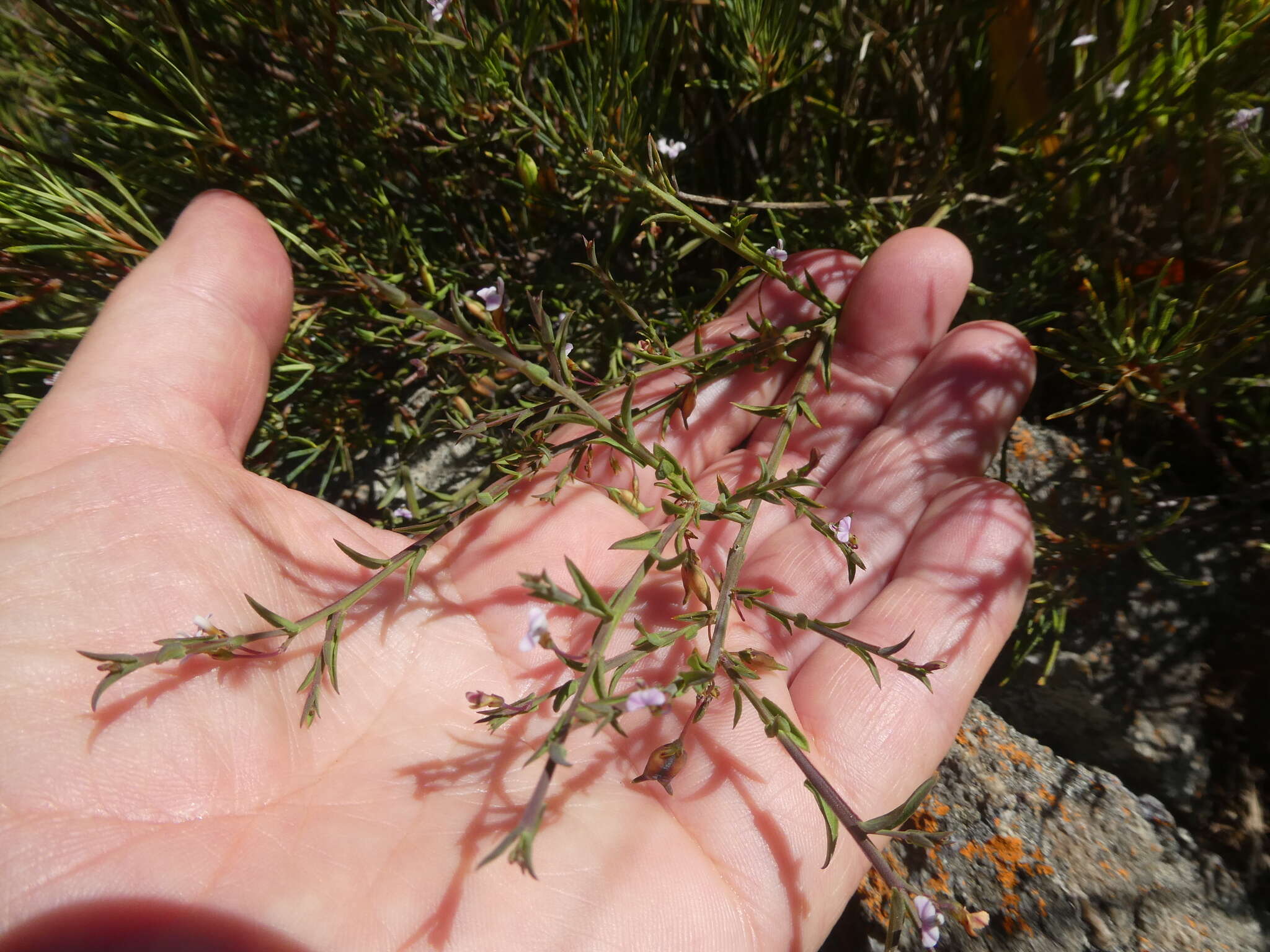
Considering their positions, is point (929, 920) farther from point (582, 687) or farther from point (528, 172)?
point (528, 172)

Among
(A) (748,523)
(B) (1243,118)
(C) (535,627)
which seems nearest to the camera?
(C) (535,627)

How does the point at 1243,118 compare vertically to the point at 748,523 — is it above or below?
above

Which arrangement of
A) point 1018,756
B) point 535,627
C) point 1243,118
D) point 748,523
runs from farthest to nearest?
point 1018,756 → point 1243,118 → point 748,523 → point 535,627

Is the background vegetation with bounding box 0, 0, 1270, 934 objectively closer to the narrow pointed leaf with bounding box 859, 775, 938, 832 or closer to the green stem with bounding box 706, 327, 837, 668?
the green stem with bounding box 706, 327, 837, 668

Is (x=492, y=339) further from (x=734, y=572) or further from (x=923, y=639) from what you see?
(x=923, y=639)

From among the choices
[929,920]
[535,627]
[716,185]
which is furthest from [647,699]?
[716,185]

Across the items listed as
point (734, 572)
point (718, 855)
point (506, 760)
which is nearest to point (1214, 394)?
point (734, 572)

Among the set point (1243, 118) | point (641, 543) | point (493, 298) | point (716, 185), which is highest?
point (1243, 118)
